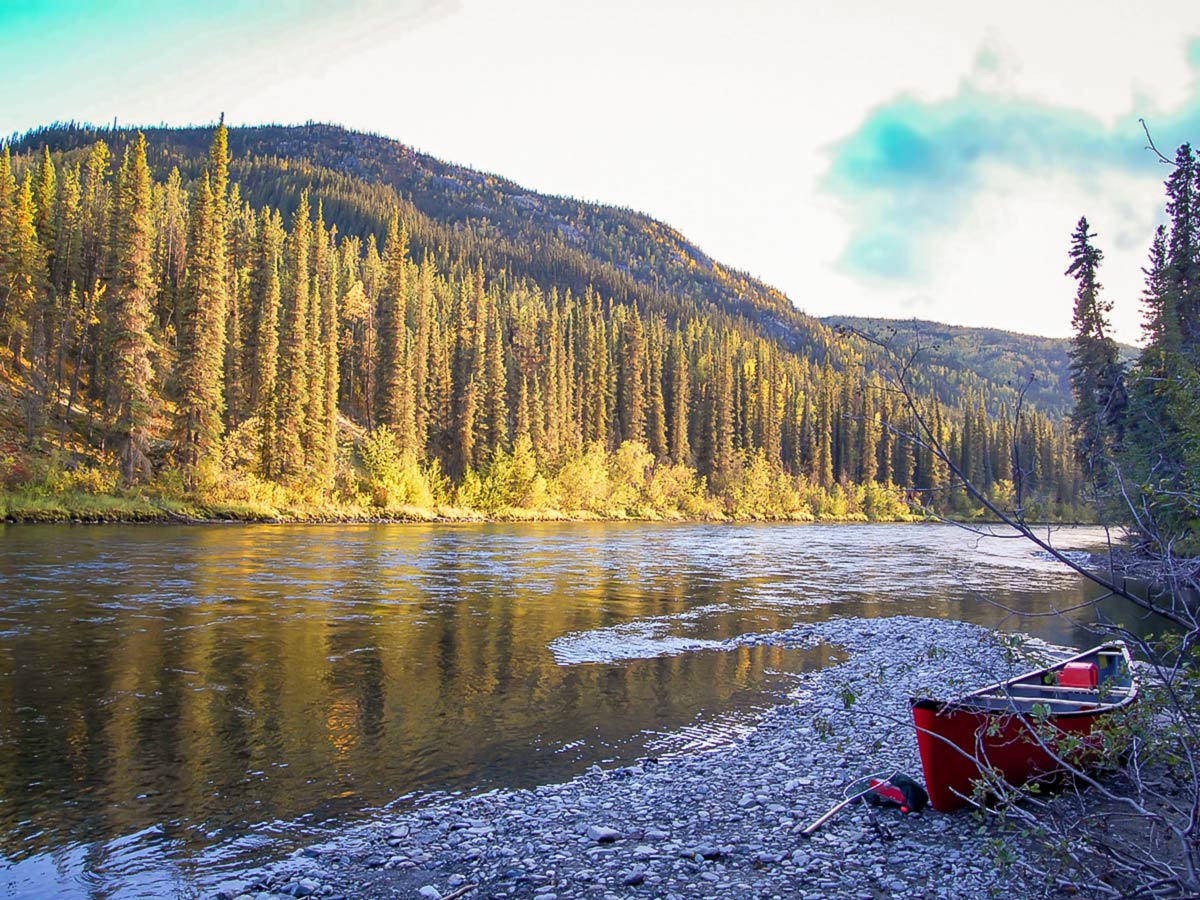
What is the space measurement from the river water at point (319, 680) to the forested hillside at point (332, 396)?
23.7ft

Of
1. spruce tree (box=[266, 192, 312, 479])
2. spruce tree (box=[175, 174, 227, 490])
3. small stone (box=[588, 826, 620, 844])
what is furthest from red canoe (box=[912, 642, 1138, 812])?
spruce tree (box=[266, 192, 312, 479])

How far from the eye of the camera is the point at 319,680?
45.4 feet

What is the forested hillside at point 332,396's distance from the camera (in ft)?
158

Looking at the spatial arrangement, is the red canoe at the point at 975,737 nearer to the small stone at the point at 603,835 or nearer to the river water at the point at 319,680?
the small stone at the point at 603,835

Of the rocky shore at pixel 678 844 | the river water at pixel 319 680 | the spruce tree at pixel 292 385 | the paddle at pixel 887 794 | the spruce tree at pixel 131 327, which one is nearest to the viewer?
the rocky shore at pixel 678 844

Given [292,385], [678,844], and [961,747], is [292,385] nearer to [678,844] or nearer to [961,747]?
[678,844]

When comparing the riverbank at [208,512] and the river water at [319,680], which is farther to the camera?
the riverbank at [208,512]

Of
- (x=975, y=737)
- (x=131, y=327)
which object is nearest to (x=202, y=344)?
(x=131, y=327)

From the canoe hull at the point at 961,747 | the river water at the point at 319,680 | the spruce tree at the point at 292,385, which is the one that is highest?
the spruce tree at the point at 292,385

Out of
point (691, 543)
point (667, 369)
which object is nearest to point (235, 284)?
point (691, 543)

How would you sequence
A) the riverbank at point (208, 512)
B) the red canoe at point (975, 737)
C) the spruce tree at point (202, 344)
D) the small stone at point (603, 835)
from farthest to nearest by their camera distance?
the spruce tree at point (202, 344) < the riverbank at point (208, 512) < the red canoe at point (975, 737) < the small stone at point (603, 835)

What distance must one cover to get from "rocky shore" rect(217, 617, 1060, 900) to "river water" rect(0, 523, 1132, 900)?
26.9 inches

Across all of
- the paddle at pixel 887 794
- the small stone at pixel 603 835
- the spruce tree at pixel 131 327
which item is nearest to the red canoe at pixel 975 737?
the paddle at pixel 887 794

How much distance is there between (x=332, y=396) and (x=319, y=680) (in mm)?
52667
